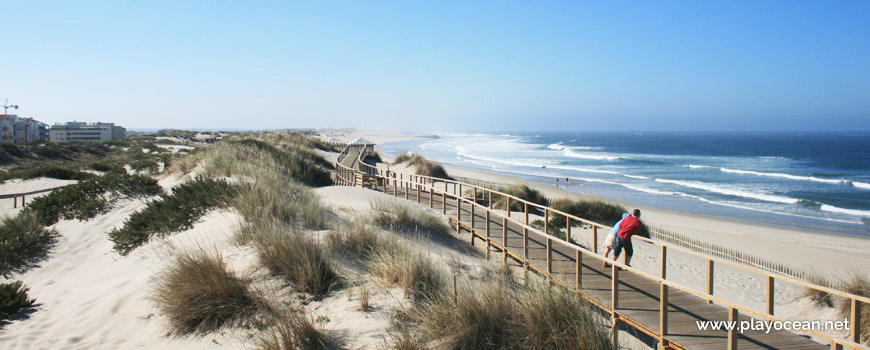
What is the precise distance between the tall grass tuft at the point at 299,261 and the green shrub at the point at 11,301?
2.83m

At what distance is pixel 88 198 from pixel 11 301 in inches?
280

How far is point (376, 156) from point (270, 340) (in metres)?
41.1

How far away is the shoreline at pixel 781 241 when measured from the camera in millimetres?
15500

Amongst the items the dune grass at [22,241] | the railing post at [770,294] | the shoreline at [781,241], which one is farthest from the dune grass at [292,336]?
the shoreline at [781,241]

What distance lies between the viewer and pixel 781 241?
18.8 m

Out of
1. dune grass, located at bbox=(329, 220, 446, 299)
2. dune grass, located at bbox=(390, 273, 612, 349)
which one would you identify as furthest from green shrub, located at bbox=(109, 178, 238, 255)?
dune grass, located at bbox=(390, 273, 612, 349)

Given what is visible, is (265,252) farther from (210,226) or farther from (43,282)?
(43,282)

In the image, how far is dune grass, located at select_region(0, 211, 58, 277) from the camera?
8172mm

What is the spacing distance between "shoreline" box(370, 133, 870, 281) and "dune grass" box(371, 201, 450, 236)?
10.8 metres

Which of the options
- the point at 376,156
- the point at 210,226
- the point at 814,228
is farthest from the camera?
the point at 376,156

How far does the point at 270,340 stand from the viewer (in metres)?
4.14

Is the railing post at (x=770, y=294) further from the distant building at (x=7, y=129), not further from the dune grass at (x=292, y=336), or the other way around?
the distant building at (x=7, y=129)

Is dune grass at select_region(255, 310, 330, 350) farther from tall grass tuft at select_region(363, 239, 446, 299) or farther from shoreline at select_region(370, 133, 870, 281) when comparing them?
shoreline at select_region(370, 133, 870, 281)

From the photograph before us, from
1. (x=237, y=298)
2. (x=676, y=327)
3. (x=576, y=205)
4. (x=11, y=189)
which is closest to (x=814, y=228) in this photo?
(x=576, y=205)
